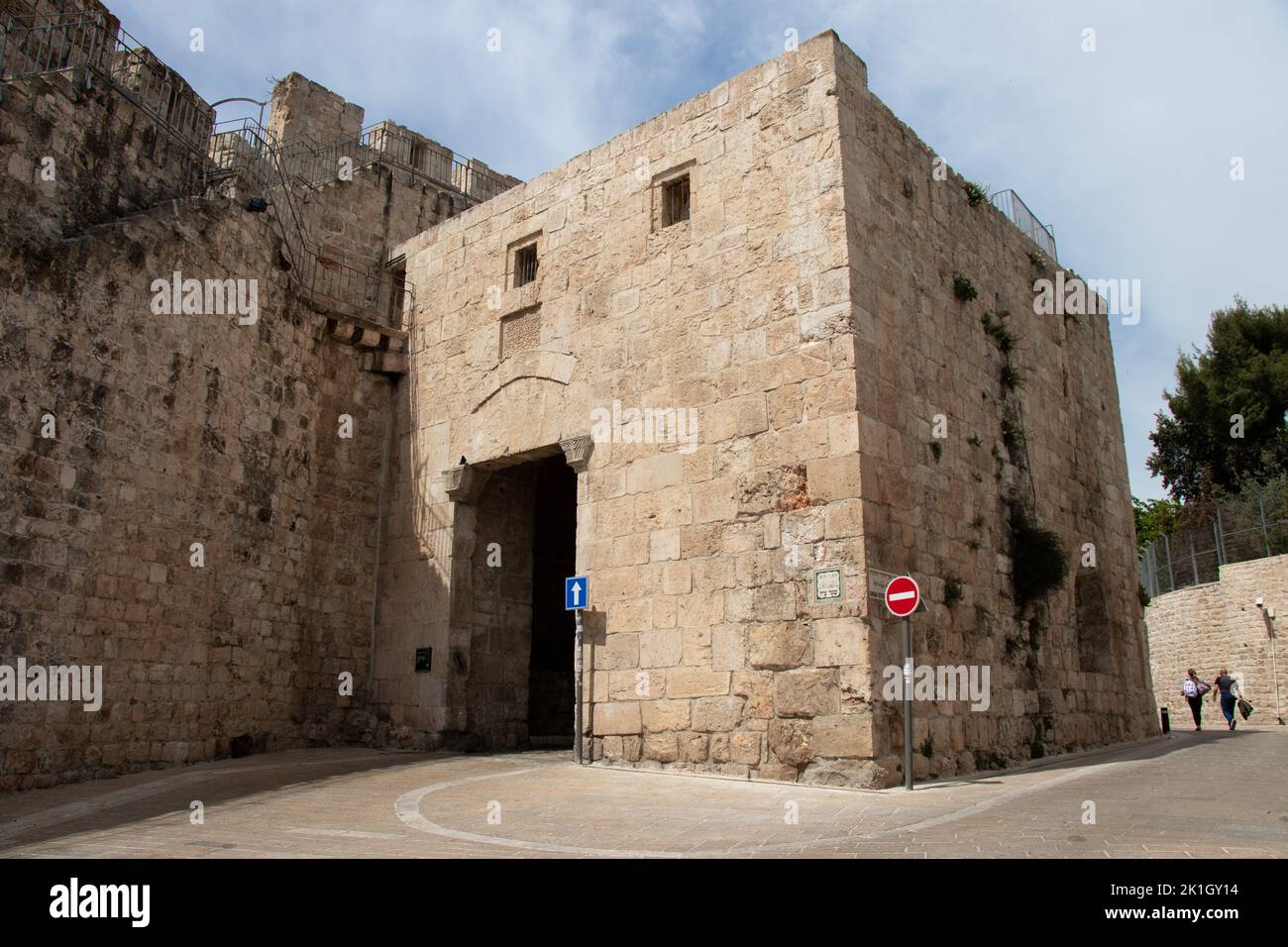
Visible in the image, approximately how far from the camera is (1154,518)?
42.8 m

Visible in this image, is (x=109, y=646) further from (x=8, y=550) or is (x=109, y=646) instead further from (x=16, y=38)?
(x=16, y=38)

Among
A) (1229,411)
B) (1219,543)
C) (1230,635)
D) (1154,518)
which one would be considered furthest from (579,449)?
(1154,518)

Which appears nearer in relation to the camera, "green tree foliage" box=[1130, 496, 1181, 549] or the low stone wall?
the low stone wall

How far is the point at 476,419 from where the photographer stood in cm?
1320

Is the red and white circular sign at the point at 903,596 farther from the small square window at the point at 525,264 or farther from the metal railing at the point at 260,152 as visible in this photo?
the metal railing at the point at 260,152

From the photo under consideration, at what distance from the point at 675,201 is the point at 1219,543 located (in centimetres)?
2105

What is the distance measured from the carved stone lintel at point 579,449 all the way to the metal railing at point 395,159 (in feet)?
26.3

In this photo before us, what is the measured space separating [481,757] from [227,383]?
216 inches

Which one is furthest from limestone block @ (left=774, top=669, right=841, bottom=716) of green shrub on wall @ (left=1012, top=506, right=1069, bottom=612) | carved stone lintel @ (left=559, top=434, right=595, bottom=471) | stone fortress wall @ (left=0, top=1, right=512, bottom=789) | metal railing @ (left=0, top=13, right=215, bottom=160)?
metal railing @ (left=0, top=13, right=215, bottom=160)

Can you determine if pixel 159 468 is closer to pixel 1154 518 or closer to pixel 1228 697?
pixel 1228 697

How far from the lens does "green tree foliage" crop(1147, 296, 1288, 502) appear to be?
111 feet

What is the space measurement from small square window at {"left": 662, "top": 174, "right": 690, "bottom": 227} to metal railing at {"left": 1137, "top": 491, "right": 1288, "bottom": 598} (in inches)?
703

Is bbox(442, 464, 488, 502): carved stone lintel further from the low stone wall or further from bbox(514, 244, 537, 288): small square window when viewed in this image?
the low stone wall
